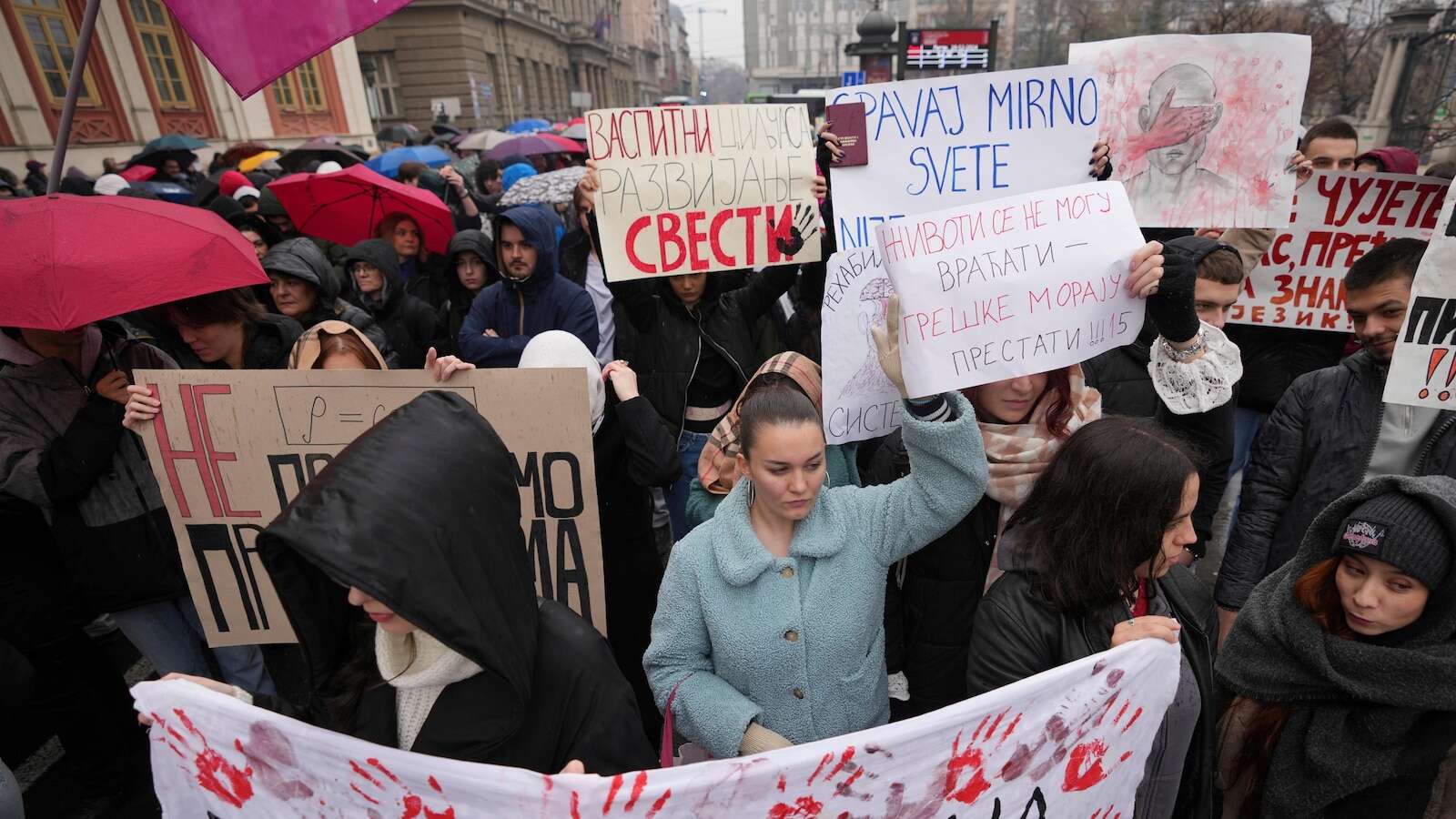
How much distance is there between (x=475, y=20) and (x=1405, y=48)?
32.1 m

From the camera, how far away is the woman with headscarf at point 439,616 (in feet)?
3.75

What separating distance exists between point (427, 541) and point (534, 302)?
2852 millimetres

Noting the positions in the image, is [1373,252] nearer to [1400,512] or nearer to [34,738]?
[1400,512]

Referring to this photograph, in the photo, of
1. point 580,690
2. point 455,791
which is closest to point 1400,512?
point 580,690

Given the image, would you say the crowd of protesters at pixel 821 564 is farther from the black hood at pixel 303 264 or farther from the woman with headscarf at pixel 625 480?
the black hood at pixel 303 264

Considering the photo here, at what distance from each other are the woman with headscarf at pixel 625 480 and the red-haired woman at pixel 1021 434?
0.86 metres

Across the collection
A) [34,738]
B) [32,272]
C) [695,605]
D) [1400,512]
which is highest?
[32,272]

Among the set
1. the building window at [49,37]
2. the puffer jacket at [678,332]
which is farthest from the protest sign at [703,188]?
the building window at [49,37]

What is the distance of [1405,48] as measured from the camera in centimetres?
1033

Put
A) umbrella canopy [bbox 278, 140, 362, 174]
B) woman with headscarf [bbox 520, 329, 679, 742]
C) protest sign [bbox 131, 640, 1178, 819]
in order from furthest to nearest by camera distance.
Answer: umbrella canopy [bbox 278, 140, 362, 174] < woman with headscarf [bbox 520, 329, 679, 742] < protest sign [bbox 131, 640, 1178, 819]

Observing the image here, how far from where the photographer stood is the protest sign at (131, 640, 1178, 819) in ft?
4.09

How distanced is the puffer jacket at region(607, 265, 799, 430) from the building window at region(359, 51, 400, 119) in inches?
1327

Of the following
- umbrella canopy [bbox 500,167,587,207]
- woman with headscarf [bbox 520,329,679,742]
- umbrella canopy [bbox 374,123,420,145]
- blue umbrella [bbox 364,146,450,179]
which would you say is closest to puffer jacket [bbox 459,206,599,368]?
woman with headscarf [bbox 520,329,679,742]

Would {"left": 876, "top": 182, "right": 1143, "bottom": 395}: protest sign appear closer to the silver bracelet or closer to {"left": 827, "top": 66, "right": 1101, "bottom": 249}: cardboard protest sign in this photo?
the silver bracelet
